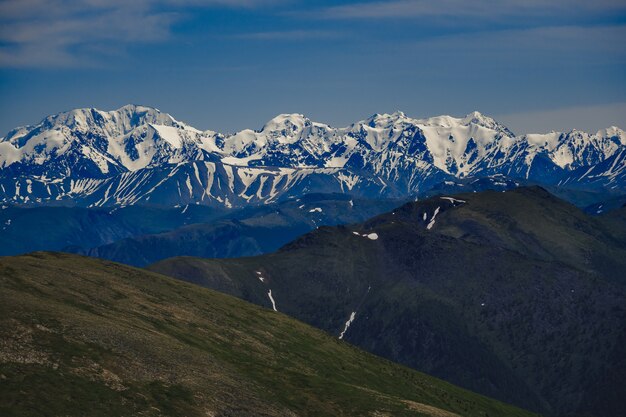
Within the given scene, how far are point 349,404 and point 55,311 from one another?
57.1 m

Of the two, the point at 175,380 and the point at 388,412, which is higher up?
the point at 175,380

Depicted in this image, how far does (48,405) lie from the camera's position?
119812 millimetres

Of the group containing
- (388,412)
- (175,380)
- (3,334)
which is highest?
(3,334)

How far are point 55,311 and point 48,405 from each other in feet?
129

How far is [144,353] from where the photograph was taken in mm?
151500

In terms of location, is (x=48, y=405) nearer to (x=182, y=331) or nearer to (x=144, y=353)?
(x=144, y=353)

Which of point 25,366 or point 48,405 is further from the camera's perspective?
point 25,366

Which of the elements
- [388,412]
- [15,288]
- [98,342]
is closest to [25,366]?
[98,342]

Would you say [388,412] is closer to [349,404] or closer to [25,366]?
→ [349,404]

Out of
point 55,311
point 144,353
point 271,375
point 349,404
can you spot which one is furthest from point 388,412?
point 55,311

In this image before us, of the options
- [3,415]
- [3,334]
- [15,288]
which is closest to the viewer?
[3,415]

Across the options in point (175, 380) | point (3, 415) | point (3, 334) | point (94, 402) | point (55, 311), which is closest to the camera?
point (3, 415)

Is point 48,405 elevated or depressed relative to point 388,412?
elevated

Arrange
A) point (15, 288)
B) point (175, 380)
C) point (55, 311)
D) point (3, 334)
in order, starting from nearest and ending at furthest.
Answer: point (3, 334), point (175, 380), point (55, 311), point (15, 288)
